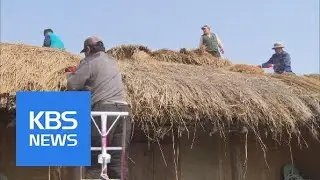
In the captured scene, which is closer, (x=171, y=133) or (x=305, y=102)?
(x=171, y=133)

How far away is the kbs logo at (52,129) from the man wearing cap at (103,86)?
393 mm

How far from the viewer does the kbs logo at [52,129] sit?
4250 mm

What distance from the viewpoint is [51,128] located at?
167 inches

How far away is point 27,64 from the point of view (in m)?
7.25

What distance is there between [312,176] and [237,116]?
2692mm

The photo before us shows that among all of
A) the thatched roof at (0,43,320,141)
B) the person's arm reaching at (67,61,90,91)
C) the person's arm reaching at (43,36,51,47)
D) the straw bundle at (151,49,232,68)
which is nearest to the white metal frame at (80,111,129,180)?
the person's arm reaching at (67,61,90,91)

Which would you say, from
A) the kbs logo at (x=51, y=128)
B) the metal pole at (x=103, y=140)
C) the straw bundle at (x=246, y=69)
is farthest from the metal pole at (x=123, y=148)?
the straw bundle at (x=246, y=69)

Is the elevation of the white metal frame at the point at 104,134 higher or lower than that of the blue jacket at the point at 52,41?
lower

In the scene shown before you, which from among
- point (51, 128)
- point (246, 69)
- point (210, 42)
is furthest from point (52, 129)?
point (210, 42)

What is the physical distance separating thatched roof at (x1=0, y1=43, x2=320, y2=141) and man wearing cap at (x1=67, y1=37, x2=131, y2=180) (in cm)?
180

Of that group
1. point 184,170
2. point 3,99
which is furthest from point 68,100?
point 184,170

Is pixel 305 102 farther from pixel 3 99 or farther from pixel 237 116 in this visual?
pixel 3 99

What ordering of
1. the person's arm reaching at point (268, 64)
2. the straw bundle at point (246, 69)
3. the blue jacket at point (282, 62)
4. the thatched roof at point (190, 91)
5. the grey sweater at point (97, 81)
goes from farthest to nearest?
1. the person's arm reaching at point (268, 64)
2. the blue jacket at point (282, 62)
3. the straw bundle at point (246, 69)
4. the thatched roof at point (190, 91)
5. the grey sweater at point (97, 81)

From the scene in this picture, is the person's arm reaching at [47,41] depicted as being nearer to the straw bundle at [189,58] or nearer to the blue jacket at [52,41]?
the blue jacket at [52,41]
